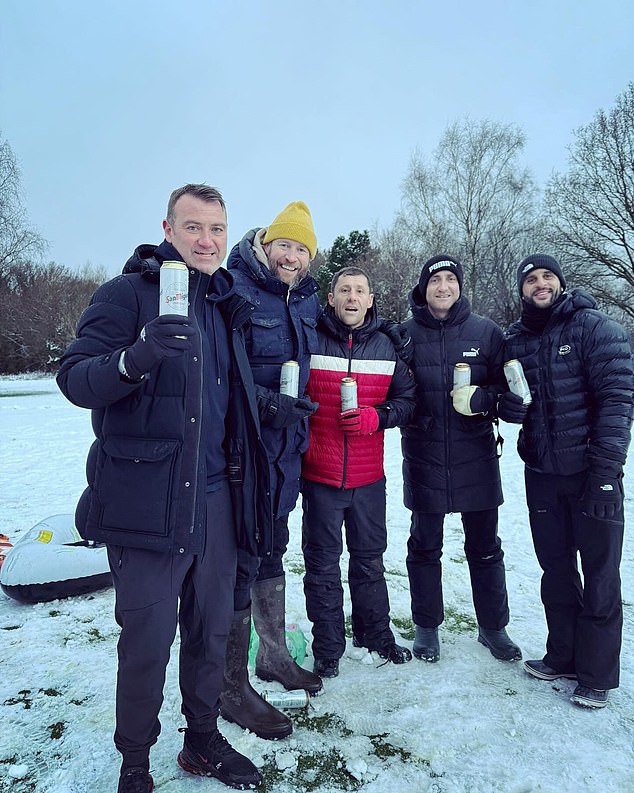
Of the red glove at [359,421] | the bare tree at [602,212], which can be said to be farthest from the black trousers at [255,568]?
the bare tree at [602,212]

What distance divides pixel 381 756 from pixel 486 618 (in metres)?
1.15

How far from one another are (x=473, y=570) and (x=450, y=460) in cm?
69

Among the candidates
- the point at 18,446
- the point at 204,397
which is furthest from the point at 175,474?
the point at 18,446

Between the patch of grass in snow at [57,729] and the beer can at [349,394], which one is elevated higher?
the beer can at [349,394]

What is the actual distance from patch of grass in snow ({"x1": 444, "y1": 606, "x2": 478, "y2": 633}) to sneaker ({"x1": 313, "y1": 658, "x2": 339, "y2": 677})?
86cm

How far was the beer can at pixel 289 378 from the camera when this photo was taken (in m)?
2.58

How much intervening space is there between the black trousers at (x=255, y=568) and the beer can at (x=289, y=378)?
2.15ft

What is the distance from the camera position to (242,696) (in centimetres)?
244

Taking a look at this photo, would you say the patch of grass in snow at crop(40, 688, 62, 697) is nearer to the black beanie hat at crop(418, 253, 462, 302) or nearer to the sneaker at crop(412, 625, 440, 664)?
the sneaker at crop(412, 625, 440, 664)

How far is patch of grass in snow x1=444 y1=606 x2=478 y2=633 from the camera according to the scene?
3.38 meters

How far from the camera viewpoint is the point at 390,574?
4227 millimetres

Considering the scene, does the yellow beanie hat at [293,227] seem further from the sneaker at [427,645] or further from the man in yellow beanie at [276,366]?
the sneaker at [427,645]

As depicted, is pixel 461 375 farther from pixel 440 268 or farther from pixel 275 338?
pixel 275 338

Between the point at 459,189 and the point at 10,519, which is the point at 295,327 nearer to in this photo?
the point at 10,519
